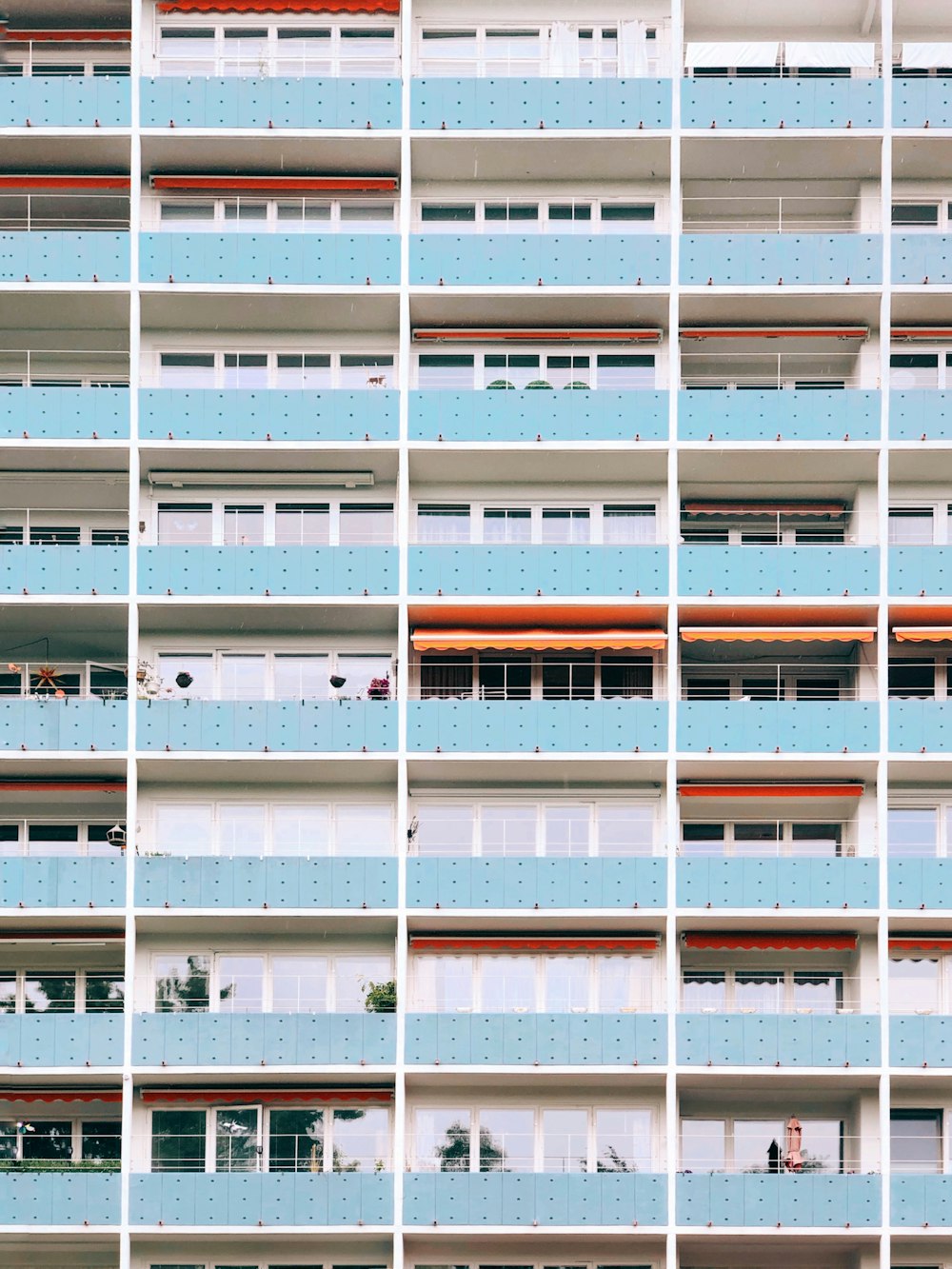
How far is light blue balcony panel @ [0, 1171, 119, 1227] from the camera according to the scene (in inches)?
1575

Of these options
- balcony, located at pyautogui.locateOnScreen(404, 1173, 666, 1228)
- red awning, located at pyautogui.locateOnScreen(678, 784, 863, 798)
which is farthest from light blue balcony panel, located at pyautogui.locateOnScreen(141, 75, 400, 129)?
balcony, located at pyautogui.locateOnScreen(404, 1173, 666, 1228)

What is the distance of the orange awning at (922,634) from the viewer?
42.2 metres

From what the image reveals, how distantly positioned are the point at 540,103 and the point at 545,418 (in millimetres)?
6430

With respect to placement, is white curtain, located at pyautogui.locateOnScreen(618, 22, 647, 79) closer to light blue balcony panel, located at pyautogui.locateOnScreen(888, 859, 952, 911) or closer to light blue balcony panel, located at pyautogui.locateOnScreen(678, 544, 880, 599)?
light blue balcony panel, located at pyautogui.locateOnScreen(678, 544, 880, 599)

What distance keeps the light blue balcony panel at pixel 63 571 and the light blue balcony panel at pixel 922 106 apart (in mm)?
17905

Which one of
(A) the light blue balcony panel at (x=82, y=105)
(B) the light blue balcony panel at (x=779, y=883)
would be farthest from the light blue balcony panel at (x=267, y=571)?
(A) the light blue balcony panel at (x=82, y=105)

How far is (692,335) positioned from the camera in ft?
145

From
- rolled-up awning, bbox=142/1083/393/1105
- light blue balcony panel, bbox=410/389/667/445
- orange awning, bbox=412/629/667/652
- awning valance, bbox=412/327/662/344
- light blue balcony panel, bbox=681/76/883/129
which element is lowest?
rolled-up awning, bbox=142/1083/393/1105

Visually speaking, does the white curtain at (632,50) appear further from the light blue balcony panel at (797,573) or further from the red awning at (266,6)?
the light blue balcony panel at (797,573)

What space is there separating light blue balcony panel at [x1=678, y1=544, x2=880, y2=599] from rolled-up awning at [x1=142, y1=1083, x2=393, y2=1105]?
11843 millimetres

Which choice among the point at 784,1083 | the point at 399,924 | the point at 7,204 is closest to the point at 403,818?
the point at 399,924

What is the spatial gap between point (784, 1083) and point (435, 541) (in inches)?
514

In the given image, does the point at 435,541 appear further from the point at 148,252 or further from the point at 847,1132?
the point at 847,1132

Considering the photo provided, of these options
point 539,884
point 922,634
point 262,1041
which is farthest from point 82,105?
point 922,634
